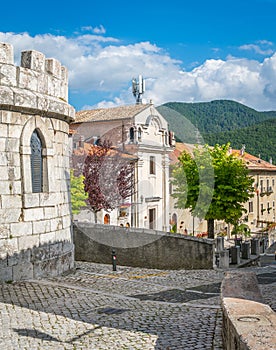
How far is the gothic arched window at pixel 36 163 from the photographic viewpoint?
35.9 ft

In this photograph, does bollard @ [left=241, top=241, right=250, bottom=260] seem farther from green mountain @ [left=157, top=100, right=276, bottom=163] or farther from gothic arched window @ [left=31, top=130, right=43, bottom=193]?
green mountain @ [left=157, top=100, right=276, bottom=163]

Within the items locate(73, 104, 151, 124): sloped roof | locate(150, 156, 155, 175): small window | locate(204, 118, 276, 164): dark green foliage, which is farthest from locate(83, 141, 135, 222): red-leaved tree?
locate(204, 118, 276, 164): dark green foliage

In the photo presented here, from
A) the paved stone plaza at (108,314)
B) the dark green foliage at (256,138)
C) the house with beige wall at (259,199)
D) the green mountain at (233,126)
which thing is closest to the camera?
the paved stone plaza at (108,314)

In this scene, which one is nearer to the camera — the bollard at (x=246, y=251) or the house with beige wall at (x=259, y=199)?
the bollard at (x=246, y=251)

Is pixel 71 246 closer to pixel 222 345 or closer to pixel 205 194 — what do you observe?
pixel 222 345

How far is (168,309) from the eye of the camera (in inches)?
327

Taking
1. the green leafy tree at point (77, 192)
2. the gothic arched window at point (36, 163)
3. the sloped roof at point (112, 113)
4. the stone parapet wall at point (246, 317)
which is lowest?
the stone parapet wall at point (246, 317)

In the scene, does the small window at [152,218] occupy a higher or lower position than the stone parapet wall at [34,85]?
lower

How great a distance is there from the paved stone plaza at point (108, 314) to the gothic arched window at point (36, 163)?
2.12 m

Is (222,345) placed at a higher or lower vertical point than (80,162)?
lower

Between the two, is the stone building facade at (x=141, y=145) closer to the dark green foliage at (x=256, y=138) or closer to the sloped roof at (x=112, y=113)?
the sloped roof at (x=112, y=113)

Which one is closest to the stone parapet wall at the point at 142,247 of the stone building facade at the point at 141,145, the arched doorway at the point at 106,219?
the arched doorway at the point at 106,219

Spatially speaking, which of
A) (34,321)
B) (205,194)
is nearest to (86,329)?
(34,321)

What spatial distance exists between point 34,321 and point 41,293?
197 cm
